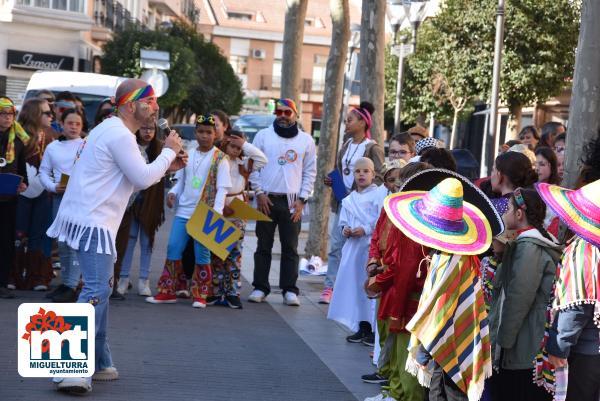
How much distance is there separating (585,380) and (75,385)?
3.12 metres

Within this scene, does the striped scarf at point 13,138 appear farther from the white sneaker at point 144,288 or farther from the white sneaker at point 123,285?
the white sneaker at point 144,288

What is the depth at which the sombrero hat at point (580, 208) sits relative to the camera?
19.0ft

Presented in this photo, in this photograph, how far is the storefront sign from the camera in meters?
41.8

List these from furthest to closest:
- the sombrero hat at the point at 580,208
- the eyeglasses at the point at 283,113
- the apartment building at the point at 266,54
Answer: the apartment building at the point at 266,54 < the eyeglasses at the point at 283,113 < the sombrero hat at the point at 580,208

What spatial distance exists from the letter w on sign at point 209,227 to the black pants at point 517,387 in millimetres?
4759

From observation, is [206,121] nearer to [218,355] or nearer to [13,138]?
[13,138]

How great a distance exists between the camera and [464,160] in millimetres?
10430

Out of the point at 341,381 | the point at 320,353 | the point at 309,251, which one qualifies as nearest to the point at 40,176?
the point at 320,353

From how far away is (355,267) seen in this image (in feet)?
31.4

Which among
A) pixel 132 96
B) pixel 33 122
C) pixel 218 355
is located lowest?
pixel 218 355

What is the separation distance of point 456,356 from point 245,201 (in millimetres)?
5905

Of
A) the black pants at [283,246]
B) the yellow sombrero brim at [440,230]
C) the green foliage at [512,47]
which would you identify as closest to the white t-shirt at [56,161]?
the black pants at [283,246]

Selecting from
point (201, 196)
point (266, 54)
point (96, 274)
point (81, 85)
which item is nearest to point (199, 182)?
point (201, 196)

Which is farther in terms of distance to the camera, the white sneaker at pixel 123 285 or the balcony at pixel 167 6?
the balcony at pixel 167 6
